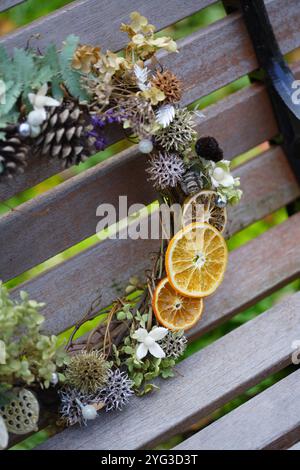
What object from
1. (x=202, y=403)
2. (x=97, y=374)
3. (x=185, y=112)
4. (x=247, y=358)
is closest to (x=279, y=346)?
(x=247, y=358)

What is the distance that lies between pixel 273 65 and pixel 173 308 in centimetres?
57

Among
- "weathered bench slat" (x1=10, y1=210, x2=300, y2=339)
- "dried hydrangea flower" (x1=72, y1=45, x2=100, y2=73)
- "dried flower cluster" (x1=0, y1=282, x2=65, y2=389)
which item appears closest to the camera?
"dried flower cluster" (x1=0, y1=282, x2=65, y2=389)

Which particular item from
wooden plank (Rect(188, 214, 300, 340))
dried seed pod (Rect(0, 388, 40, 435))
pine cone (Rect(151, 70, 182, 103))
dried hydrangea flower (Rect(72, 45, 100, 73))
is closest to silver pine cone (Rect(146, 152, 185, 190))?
pine cone (Rect(151, 70, 182, 103))

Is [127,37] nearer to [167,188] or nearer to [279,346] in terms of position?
[167,188]

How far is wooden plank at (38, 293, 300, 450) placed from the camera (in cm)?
131

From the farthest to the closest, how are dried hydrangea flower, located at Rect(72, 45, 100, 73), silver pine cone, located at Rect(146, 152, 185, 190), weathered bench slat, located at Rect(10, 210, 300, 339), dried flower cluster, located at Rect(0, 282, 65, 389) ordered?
weathered bench slat, located at Rect(10, 210, 300, 339) → silver pine cone, located at Rect(146, 152, 185, 190) → dried hydrangea flower, located at Rect(72, 45, 100, 73) → dried flower cluster, located at Rect(0, 282, 65, 389)

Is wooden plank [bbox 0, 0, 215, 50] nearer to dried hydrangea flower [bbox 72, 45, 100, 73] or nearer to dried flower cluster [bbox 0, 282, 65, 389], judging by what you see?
dried hydrangea flower [bbox 72, 45, 100, 73]

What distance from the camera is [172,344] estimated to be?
4.49ft

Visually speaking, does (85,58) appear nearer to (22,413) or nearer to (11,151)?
(11,151)

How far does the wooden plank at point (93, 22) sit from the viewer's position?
1380 millimetres

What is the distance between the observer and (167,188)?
1.38m

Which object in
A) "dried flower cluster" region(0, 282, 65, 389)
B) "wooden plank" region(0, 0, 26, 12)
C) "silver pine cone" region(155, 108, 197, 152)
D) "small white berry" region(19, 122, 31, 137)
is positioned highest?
"wooden plank" region(0, 0, 26, 12)
